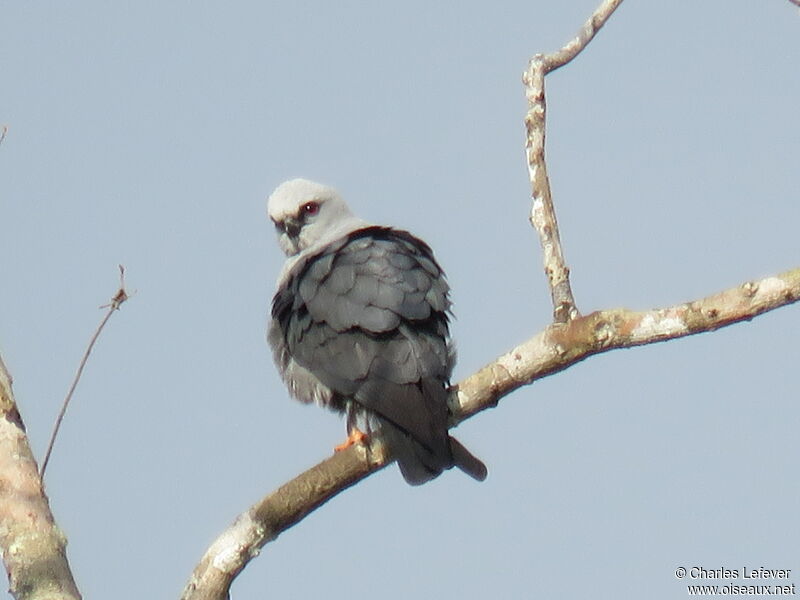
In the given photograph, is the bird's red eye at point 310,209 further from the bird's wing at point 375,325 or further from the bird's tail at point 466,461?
the bird's tail at point 466,461

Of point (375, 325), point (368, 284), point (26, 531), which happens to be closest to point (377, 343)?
point (375, 325)

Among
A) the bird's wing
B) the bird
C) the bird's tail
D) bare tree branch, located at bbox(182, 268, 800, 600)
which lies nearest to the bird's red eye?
the bird

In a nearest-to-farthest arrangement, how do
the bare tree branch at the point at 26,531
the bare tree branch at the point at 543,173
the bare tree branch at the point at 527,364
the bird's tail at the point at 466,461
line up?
the bare tree branch at the point at 26,531, the bare tree branch at the point at 527,364, the bare tree branch at the point at 543,173, the bird's tail at the point at 466,461

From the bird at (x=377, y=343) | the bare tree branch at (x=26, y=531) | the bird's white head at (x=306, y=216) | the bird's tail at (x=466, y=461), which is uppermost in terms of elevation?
the bird's white head at (x=306, y=216)

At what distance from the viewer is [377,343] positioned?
5285 mm

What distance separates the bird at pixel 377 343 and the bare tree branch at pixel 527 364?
0.55 meters

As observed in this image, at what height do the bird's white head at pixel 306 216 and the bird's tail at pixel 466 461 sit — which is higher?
the bird's white head at pixel 306 216

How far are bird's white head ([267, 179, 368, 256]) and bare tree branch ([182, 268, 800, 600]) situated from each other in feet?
10.3

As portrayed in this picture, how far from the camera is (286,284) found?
590 centimetres

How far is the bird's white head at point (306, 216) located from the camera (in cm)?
737

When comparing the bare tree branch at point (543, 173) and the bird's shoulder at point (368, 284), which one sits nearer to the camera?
the bare tree branch at point (543, 173)

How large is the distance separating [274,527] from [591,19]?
250 cm

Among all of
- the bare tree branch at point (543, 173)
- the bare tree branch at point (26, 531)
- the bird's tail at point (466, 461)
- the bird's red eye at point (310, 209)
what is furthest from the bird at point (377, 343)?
the bird's red eye at point (310, 209)

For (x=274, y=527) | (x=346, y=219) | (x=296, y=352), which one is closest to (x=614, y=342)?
(x=274, y=527)
